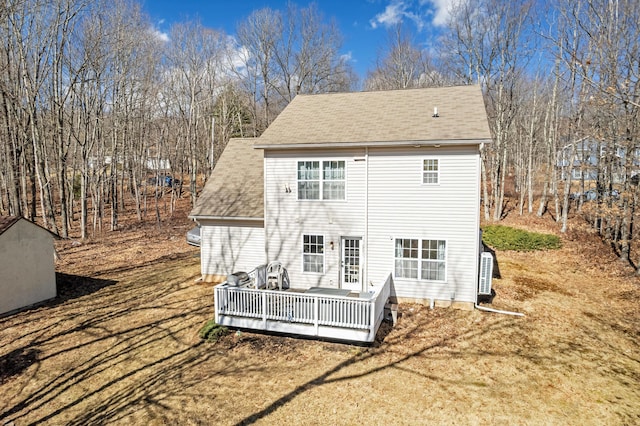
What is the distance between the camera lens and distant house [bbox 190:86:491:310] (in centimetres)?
1044

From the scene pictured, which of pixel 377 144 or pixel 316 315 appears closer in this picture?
pixel 316 315

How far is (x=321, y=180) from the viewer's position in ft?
37.8

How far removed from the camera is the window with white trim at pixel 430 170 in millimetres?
10539

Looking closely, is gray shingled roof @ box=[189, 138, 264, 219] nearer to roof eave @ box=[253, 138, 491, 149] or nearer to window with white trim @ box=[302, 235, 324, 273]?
window with white trim @ box=[302, 235, 324, 273]

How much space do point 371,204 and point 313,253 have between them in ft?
8.40

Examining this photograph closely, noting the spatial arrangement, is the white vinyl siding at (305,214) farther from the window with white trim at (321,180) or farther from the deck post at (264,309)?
the deck post at (264,309)

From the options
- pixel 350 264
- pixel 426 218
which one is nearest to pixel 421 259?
pixel 426 218

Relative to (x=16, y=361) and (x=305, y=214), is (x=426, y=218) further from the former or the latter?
(x=16, y=361)

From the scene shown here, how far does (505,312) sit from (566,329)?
1.51 metres

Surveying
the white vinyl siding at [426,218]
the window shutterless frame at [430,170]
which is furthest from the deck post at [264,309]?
the window shutterless frame at [430,170]

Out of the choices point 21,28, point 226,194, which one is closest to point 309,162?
point 226,194

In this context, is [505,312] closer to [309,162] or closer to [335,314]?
[335,314]

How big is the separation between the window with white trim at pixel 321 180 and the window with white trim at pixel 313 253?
1.38 meters

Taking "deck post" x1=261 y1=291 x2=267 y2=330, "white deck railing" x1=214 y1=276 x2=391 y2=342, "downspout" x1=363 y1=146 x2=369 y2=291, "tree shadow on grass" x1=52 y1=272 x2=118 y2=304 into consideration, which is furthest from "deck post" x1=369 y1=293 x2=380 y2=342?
"tree shadow on grass" x1=52 y1=272 x2=118 y2=304
